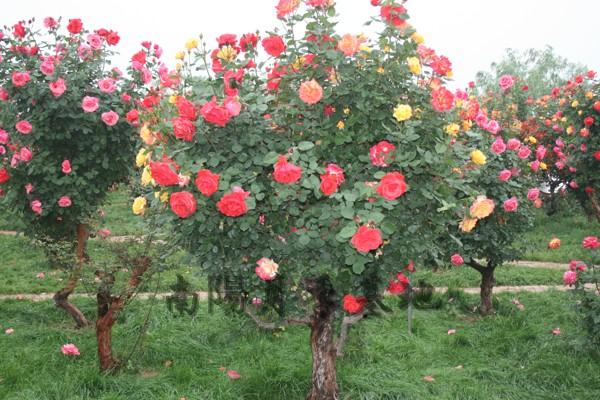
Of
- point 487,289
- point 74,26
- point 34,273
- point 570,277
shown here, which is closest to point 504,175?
point 570,277

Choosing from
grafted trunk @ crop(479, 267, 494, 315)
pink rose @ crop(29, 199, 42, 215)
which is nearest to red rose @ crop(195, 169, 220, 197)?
pink rose @ crop(29, 199, 42, 215)

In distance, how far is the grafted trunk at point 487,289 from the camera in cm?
654

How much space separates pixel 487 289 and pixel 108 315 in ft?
14.0

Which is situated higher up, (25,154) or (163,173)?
(25,154)

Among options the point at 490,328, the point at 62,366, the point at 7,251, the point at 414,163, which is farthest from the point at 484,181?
the point at 7,251

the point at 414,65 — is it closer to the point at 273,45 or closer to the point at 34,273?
the point at 273,45

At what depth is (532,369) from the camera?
15.6 feet

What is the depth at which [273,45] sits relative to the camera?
3047 millimetres

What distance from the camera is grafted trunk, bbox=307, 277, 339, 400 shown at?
3.79 meters

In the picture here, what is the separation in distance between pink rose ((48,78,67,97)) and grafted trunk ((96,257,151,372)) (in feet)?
6.37

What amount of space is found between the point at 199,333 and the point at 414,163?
3265 mm

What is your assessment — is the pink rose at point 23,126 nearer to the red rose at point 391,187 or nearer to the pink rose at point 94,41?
the pink rose at point 94,41

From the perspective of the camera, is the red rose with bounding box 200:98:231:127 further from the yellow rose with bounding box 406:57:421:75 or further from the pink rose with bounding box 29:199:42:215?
the pink rose with bounding box 29:199:42:215

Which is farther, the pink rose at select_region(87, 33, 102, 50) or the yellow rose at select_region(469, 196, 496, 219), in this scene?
the pink rose at select_region(87, 33, 102, 50)
